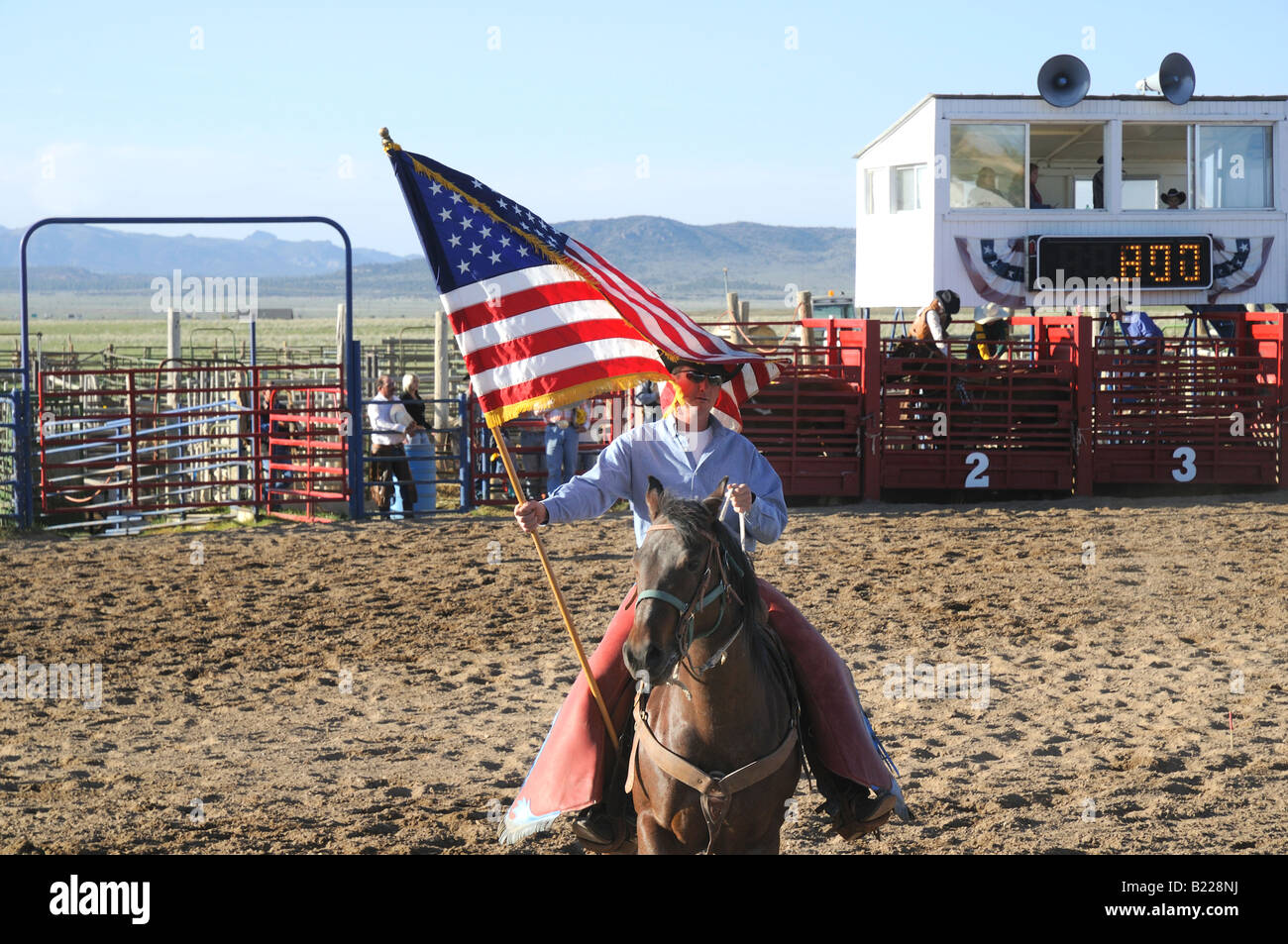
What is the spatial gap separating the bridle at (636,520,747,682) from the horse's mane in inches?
0.5

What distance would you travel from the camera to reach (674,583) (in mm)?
3334

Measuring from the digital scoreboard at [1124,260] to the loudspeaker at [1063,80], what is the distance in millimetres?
1995

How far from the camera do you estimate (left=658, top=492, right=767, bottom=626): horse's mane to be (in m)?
3.48

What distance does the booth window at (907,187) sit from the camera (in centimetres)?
1945

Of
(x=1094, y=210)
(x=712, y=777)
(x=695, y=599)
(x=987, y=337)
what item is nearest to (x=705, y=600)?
(x=695, y=599)

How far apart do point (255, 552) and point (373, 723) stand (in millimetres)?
5663

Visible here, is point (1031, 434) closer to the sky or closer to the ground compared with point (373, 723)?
closer to the sky

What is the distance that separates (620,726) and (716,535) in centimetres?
95

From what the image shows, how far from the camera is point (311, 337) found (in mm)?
100625

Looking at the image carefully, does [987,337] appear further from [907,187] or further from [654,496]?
[654,496]

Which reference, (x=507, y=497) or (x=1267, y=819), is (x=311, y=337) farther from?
(x=1267, y=819)

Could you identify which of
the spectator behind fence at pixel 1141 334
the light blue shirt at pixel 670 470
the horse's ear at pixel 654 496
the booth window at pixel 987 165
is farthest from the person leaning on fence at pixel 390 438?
the horse's ear at pixel 654 496
